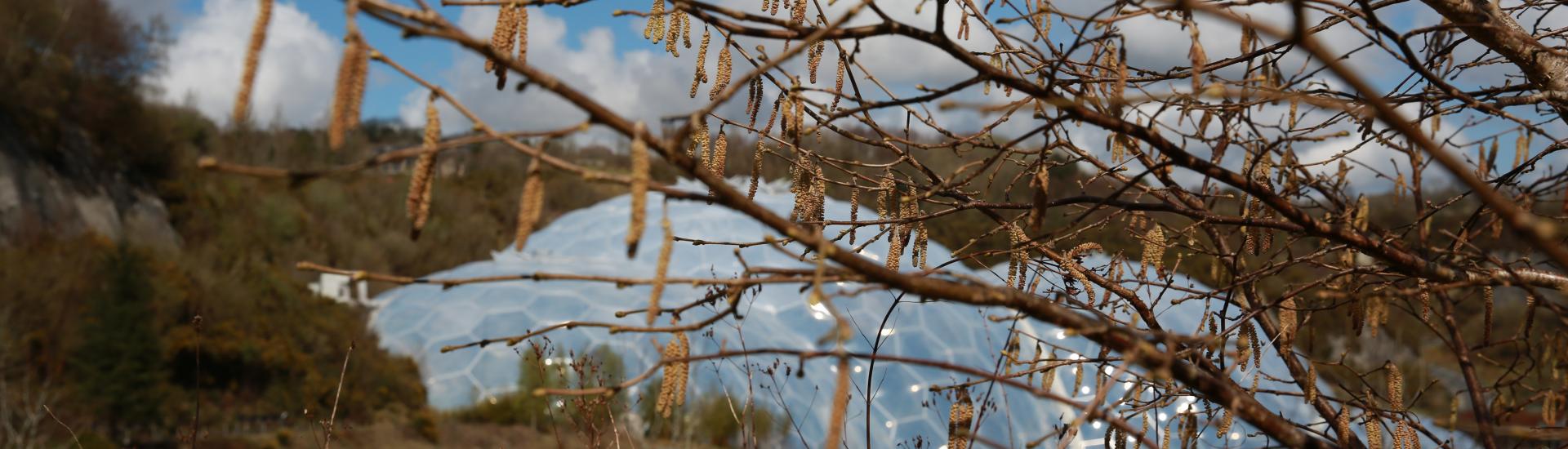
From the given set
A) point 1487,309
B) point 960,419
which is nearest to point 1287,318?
point 1487,309

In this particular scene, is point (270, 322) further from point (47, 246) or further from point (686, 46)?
point (686, 46)

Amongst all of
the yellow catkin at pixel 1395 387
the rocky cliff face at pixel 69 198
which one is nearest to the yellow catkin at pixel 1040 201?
the yellow catkin at pixel 1395 387

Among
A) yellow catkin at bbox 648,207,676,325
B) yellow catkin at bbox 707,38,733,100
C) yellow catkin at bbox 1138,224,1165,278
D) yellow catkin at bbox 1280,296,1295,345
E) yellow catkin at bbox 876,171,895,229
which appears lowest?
yellow catkin at bbox 648,207,676,325

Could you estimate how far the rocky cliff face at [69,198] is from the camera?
16.0 metres

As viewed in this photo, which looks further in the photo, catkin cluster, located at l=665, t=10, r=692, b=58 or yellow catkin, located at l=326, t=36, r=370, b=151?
catkin cluster, located at l=665, t=10, r=692, b=58

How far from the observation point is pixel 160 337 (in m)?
12.2

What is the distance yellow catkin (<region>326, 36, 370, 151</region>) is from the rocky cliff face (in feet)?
58.0

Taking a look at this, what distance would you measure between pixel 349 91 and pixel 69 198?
20.8m

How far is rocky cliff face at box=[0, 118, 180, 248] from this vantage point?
1598 cm

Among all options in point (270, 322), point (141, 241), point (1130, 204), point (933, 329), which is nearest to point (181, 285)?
point (270, 322)

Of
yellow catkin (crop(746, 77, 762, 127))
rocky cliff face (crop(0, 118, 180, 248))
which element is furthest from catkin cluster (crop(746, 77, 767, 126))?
rocky cliff face (crop(0, 118, 180, 248))

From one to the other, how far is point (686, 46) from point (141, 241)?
20.5 m

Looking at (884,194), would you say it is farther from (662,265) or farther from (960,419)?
(662,265)

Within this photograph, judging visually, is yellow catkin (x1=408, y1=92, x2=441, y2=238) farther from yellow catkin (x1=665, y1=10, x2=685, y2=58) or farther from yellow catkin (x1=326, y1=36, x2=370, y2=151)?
yellow catkin (x1=665, y1=10, x2=685, y2=58)
